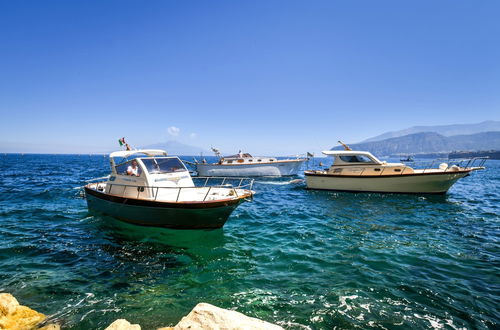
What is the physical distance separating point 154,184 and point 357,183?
16031 mm

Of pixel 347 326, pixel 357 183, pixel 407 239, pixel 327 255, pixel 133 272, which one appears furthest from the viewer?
pixel 357 183

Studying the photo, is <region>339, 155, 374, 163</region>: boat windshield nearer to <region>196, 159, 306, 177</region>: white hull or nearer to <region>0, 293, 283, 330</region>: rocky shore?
<region>196, 159, 306, 177</region>: white hull

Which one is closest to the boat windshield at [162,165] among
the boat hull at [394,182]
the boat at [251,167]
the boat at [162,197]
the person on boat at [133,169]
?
the boat at [162,197]

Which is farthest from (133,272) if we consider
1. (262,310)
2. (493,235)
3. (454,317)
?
(493,235)

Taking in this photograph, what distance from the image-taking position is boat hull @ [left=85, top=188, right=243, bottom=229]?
348 inches

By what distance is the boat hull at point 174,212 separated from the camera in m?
8.85

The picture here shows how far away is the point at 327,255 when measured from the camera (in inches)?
303

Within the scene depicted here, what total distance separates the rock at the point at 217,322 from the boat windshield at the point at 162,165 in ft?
25.8

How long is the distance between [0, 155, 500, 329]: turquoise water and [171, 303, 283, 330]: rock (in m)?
1.15

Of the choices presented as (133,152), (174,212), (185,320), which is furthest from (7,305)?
(133,152)

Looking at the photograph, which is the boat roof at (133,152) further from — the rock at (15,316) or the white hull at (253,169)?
the white hull at (253,169)

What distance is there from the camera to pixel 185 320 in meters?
3.76

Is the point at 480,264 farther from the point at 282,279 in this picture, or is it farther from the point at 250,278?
the point at 250,278

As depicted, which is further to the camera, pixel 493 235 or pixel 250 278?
pixel 493 235
